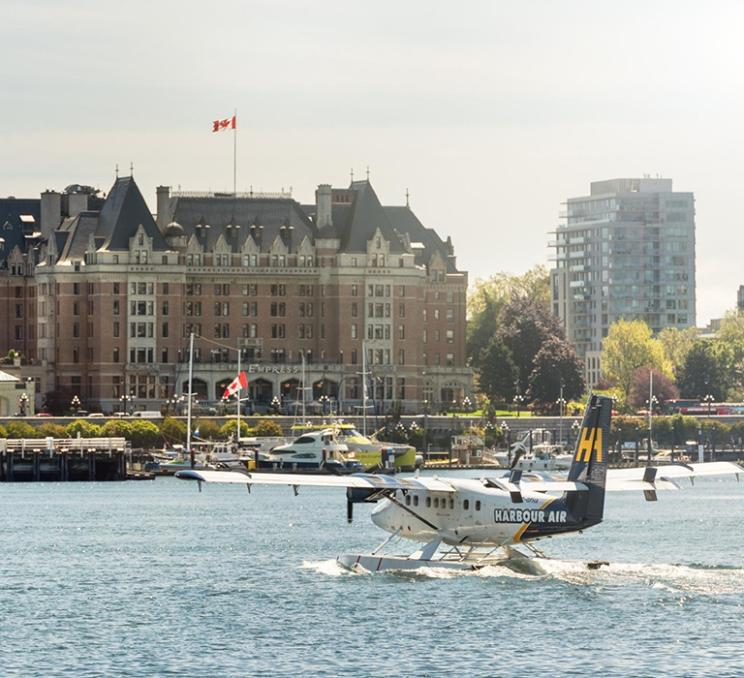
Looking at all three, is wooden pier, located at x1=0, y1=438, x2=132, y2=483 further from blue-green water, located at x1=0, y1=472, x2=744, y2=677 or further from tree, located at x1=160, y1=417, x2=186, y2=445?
blue-green water, located at x1=0, y1=472, x2=744, y2=677

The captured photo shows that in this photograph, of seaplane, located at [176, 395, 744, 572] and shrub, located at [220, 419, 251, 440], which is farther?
shrub, located at [220, 419, 251, 440]

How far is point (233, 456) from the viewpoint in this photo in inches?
6964

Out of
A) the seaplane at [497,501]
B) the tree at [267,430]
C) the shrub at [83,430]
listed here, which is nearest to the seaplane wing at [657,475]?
the seaplane at [497,501]

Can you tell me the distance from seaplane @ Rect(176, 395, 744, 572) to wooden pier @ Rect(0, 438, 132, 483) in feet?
291

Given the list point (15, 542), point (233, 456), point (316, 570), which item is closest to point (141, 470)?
point (233, 456)

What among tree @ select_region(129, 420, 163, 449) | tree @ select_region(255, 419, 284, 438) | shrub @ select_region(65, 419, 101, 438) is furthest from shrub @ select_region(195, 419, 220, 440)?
shrub @ select_region(65, 419, 101, 438)

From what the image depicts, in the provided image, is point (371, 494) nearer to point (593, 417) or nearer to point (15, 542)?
point (593, 417)

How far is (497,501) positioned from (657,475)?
537cm

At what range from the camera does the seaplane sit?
75.2m

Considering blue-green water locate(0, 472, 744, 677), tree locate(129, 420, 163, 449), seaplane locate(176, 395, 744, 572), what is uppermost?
tree locate(129, 420, 163, 449)

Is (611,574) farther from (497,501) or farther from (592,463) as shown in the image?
(497,501)

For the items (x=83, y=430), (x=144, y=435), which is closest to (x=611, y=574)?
(x=83, y=430)

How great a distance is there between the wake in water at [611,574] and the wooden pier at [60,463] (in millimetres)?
87683

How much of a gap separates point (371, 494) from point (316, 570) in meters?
3.55
